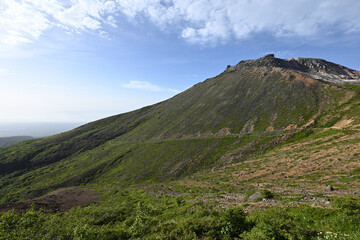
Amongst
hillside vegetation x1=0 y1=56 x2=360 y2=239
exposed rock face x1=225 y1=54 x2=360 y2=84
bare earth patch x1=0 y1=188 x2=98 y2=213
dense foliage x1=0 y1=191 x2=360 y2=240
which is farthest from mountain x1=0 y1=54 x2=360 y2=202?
dense foliage x1=0 y1=191 x2=360 y2=240

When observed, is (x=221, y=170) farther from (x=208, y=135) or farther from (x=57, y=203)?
(x=57, y=203)

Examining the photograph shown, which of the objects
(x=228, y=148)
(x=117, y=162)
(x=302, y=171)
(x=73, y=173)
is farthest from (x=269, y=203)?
(x=73, y=173)

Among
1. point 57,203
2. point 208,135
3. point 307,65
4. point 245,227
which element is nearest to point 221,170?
point 208,135

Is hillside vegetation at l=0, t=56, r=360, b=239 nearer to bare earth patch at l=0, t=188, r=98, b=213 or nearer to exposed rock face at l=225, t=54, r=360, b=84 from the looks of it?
bare earth patch at l=0, t=188, r=98, b=213

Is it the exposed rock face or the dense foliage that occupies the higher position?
the exposed rock face

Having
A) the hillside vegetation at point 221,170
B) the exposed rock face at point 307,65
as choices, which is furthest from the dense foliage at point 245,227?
the exposed rock face at point 307,65

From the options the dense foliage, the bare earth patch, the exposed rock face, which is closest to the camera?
the dense foliage

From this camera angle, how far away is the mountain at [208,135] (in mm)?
53875

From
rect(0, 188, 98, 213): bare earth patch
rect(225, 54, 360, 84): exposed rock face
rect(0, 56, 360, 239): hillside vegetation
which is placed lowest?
rect(0, 188, 98, 213): bare earth patch

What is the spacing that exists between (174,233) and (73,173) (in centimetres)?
8550

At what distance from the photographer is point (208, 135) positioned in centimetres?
7375

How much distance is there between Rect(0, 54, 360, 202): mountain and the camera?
5388cm

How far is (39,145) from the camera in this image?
124m

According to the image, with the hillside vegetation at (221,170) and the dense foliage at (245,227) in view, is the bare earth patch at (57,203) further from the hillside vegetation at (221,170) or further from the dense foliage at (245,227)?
the dense foliage at (245,227)
